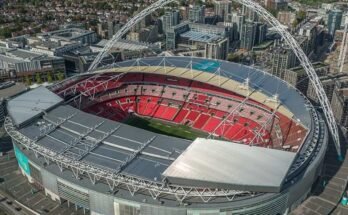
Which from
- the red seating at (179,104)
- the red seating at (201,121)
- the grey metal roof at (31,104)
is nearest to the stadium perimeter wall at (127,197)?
the grey metal roof at (31,104)

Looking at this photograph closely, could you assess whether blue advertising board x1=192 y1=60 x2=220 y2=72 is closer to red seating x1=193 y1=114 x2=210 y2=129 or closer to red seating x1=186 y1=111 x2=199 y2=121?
red seating x1=186 y1=111 x2=199 y2=121

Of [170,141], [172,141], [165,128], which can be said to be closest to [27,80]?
[165,128]

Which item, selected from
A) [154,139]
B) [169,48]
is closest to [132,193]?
[154,139]

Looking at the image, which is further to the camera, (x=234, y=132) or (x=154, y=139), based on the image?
(x=234, y=132)

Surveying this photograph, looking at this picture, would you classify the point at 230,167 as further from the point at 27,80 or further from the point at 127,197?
the point at 27,80

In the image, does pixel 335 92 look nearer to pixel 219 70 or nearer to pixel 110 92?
pixel 219 70

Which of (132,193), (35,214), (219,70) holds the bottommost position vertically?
(35,214)

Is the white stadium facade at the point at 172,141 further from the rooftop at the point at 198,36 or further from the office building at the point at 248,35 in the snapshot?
the office building at the point at 248,35
